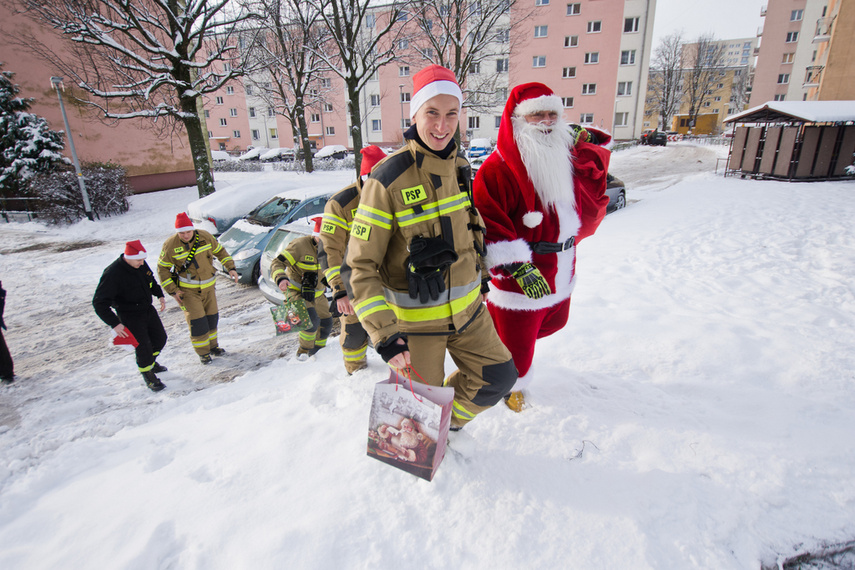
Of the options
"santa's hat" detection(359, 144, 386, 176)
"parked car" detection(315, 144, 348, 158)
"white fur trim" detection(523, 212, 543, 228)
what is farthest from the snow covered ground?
"parked car" detection(315, 144, 348, 158)

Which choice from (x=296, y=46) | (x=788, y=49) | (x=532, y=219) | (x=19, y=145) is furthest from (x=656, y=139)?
(x=19, y=145)

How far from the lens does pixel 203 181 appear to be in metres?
13.2

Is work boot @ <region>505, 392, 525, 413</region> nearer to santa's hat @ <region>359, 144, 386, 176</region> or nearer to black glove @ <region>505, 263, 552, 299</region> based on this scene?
black glove @ <region>505, 263, 552, 299</region>

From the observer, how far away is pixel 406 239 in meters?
1.95

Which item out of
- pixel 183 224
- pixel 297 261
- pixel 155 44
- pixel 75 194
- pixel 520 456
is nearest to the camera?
pixel 520 456

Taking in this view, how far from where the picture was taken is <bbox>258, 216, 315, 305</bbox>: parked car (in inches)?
237

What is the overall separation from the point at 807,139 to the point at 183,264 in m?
17.3

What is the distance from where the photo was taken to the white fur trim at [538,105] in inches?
93.0

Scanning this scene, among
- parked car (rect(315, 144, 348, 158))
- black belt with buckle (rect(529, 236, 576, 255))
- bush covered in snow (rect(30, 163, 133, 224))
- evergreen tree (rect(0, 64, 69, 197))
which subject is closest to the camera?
black belt with buckle (rect(529, 236, 576, 255))

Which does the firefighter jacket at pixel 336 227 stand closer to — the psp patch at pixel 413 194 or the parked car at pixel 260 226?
the psp patch at pixel 413 194

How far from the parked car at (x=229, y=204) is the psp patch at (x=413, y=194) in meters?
8.83

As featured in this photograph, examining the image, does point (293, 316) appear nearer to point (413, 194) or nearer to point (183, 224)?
point (183, 224)

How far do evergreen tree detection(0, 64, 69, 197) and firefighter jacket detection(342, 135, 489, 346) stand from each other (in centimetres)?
1847

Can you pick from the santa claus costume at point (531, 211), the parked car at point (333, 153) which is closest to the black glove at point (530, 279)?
the santa claus costume at point (531, 211)
